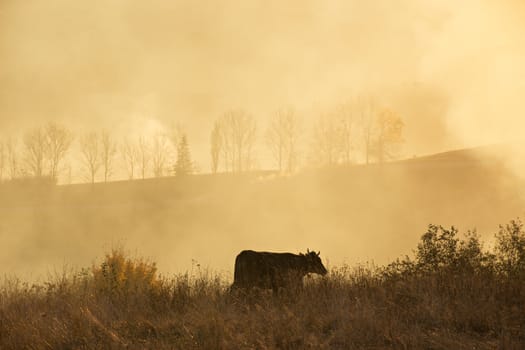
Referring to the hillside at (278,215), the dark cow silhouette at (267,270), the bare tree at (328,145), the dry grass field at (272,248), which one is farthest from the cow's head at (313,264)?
the bare tree at (328,145)

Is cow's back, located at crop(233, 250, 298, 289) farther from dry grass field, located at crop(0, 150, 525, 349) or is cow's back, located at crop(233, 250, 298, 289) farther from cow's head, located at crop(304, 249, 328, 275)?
dry grass field, located at crop(0, 150, 525, 349)

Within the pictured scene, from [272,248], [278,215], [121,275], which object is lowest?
[272,248]

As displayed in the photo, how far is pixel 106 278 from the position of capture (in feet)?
51.1

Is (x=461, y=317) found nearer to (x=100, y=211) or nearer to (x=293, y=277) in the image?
(x=293, y=277)

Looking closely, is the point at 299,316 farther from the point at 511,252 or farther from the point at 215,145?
the point at 215,145

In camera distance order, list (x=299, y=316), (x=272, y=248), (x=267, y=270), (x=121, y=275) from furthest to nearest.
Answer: (x=272, y=248)
(x=121, y=275)
(x=267, y=270)
(x=299, y=316)

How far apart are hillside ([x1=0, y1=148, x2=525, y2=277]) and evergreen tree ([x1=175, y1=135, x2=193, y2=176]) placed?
9107 millimetres

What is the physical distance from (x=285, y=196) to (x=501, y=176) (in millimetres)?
26013

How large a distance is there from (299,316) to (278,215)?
47919 mm

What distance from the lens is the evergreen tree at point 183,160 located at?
85875 millimetres

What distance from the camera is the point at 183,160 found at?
86562 millimetres

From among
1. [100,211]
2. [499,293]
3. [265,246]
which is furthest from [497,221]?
[100,211]

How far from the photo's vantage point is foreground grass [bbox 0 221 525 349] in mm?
8148

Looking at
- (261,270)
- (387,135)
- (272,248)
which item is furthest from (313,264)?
(387,135)
